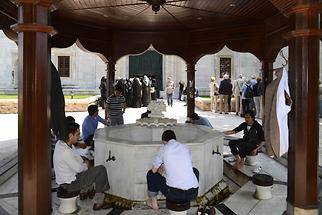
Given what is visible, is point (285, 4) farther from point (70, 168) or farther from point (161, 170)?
point (70, 168)

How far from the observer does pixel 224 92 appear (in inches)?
593

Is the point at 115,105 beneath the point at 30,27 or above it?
beneath

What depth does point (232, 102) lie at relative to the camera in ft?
52.9

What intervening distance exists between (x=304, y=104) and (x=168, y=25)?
19.5 ft

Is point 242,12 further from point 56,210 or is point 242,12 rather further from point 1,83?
point 1,83

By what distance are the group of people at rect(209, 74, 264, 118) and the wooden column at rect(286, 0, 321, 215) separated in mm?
9020

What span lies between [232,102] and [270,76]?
8.09 m

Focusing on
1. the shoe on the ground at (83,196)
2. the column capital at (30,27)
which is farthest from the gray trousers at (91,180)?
the column capital at (30,27)

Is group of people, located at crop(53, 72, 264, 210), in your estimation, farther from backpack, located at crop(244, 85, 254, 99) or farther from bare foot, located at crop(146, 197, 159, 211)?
backpack, located at crop(244, 85, 254, 99)

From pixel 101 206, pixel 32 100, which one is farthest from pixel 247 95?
pixel 32 100

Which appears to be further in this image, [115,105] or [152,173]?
[115,105]

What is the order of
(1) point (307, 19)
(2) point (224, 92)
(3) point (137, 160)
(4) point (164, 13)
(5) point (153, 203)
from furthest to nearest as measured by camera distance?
(2) point (224, 92), (4) point (164, 13), (3) point (137, 160), (5) point (153, 203), (1) point (307, 19)

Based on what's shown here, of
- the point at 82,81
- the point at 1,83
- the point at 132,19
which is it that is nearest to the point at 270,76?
the point at 132,19

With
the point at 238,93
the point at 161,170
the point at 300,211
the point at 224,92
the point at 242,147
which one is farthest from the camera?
the point at 224,92
